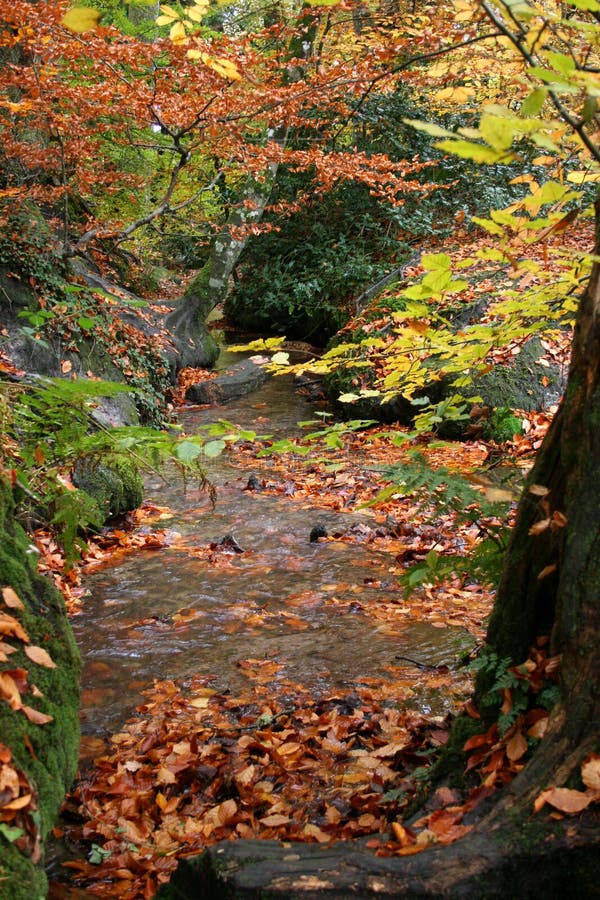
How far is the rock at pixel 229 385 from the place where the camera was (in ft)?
35.5

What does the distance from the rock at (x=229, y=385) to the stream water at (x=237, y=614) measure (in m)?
4.44

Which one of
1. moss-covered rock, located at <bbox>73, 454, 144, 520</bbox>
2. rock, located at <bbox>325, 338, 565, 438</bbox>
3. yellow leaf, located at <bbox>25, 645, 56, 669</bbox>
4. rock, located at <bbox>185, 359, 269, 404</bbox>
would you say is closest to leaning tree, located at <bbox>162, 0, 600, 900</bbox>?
yellow leaf, located at <bbox>25, 645, 56, 669</bbox>

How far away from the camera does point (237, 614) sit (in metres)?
4.39

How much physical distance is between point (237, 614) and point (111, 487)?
2100mm

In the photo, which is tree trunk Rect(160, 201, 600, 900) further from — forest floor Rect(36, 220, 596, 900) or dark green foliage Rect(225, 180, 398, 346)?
dark green foliage Rect(225, 180, 398, 346)

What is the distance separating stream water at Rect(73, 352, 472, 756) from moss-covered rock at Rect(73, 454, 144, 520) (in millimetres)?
385

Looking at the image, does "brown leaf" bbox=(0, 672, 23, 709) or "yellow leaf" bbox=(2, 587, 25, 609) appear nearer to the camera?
"brown leaf" bbox=(0, 672, 23, 709)

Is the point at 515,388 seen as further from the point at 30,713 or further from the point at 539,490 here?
the point at 30,713

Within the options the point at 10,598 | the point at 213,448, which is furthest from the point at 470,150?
the point at 10,598

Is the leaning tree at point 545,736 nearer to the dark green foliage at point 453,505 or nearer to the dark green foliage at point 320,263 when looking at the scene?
the dark green foliage at point 453,505

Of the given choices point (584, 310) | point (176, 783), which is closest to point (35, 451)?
point (176, 783)

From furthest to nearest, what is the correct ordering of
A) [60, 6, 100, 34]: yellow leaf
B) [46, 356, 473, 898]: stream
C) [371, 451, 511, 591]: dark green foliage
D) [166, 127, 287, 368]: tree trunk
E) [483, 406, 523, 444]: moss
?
[166, 127, 287, 368]: tree trunk
[483, 406, 523, 444]: moss
[46, 356, 473, 898]: stream
[371, 451, 511, 591]: dark green foliage
[60, 6, 100, 34]: yellow leaf

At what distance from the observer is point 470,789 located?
1.93 m

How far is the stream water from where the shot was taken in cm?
359
